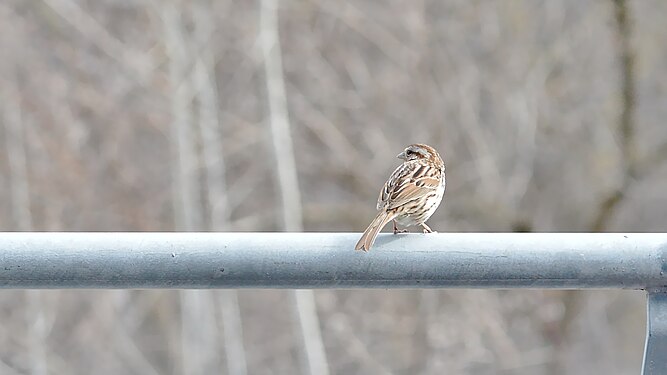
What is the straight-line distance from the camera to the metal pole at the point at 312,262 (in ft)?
7.67

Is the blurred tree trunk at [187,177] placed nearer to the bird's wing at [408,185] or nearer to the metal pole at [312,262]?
the bird's wing at [408,185]

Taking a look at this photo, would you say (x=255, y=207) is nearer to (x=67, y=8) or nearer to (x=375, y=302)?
(x=375, y=302)

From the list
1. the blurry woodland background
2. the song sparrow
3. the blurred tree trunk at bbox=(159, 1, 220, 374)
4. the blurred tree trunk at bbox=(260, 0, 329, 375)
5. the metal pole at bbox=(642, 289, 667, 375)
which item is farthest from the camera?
the blurry woodland background

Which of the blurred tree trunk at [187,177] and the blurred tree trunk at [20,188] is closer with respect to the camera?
the blurred tree trunk at [187,177]

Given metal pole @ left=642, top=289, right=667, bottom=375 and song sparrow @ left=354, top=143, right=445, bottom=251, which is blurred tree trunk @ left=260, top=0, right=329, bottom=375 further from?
metal pole @ left=642, top=289, right=667, bottom=375

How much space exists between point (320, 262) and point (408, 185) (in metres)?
2.46

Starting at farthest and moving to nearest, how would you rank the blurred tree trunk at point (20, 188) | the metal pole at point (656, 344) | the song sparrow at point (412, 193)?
the blurred tree trunk at point (20, 188)
the song sparrow at point (412, 193)
the metal pole at point (656, 344)

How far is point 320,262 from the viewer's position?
2.37 meters

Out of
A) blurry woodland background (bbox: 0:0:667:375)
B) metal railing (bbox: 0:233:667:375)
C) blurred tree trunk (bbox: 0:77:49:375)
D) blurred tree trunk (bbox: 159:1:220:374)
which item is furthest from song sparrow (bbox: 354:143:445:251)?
blurred tree trunk (bbox: 0:77:49:375)

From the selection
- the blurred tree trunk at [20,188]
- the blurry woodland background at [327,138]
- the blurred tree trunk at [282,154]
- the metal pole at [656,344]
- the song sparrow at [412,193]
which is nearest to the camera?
the metal pole at [656,344]

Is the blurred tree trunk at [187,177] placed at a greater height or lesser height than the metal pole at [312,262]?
greater

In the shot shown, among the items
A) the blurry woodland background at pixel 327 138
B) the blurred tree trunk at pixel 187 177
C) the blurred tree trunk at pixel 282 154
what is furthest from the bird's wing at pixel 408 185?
the blurred tree trunk at pixel 187 177

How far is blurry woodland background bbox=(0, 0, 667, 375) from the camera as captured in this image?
12680mm

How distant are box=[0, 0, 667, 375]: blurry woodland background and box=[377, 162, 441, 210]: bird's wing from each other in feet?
23.4
